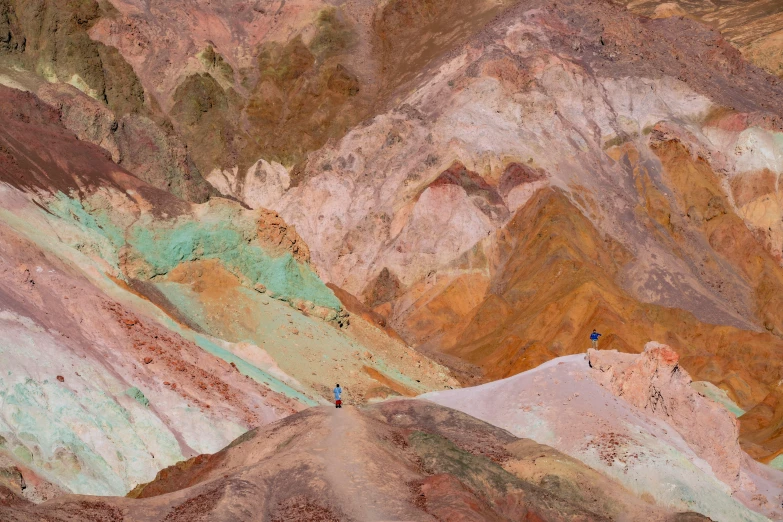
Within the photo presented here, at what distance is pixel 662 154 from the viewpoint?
101 metres

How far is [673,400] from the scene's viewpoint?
127ft

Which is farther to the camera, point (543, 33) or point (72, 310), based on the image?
point (543, 33)

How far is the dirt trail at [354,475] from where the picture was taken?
2428 cm

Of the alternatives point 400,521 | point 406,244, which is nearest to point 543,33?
point 406,244

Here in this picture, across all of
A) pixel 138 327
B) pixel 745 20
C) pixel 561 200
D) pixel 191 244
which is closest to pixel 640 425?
pixel 138 327

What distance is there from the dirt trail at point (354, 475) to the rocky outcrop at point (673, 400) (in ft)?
36.4

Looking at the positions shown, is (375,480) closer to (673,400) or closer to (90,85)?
(673,400)

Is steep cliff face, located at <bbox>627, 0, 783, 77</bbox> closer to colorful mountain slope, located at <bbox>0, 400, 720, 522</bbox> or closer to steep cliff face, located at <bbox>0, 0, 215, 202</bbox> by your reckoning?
steep cliff face, located at <bbox>0, 0, 215, 202</bbox>

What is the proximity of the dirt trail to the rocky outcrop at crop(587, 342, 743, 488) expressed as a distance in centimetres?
1111

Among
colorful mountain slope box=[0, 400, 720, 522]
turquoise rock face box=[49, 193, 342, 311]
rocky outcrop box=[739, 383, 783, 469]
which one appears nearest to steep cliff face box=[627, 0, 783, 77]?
rocky outcrop box=[739, 383, 783, 469]

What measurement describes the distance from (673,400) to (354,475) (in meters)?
16.1

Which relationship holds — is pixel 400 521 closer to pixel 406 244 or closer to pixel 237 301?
pixel 237 301

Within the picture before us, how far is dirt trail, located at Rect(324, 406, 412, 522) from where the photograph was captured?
956 inches

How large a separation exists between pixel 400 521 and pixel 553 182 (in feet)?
240
